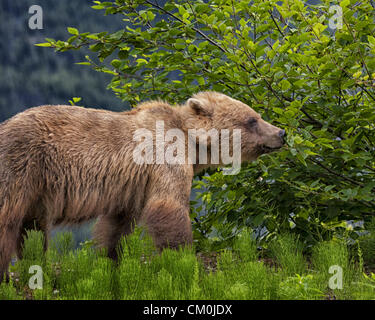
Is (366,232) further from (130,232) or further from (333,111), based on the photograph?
(130,232)

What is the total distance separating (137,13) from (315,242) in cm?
260

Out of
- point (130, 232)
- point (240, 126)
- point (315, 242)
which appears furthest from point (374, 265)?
point (130, 232)

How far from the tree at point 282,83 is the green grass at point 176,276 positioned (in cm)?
70

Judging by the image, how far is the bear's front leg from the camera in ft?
13.0

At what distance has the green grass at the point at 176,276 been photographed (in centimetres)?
328

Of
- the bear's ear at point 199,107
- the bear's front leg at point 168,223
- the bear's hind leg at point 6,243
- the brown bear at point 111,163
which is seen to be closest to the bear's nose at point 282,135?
the brown bear at point 111,163

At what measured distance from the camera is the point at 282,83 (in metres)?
4.20

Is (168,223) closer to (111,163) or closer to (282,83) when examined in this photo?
(111,163)

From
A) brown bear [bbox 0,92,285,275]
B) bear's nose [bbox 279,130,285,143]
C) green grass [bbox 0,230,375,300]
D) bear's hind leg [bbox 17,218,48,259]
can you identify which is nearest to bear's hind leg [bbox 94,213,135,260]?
brown bear [bbox 0,92,285,275]

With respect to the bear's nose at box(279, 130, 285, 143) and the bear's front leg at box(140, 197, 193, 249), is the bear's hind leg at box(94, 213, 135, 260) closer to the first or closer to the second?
the bear's front leg at box(140, 197, 193, 249)

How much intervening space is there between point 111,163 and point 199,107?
0.87m

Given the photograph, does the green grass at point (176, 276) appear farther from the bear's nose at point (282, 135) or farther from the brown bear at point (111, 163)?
the bear's nose at point (282, 135)

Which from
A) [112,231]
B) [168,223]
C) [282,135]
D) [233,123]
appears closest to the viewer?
[168,223]

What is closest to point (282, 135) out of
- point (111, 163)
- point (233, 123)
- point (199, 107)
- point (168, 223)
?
point (233, 123)
